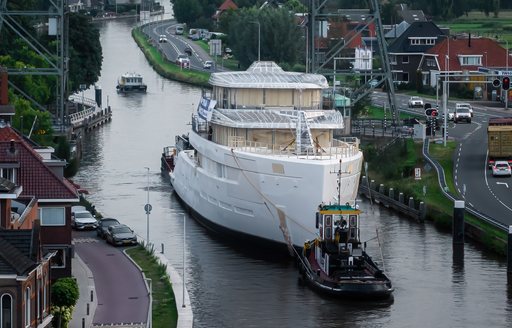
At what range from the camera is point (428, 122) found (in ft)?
417

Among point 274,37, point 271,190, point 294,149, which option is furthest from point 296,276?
point 274,37

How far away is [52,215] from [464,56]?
339 feet

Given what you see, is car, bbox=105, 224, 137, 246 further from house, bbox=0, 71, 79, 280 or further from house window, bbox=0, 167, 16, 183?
house window, bbox=0, 167, 16, 183

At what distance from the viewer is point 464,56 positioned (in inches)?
6624

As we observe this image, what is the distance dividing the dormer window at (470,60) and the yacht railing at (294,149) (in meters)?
74.3

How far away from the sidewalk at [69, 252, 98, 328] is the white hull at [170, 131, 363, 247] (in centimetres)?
1302

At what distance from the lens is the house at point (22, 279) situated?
50531 mm

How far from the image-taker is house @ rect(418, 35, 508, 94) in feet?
550


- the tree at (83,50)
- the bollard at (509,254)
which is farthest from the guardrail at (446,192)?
the tree at (83,50)

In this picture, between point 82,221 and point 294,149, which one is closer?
point 82,221

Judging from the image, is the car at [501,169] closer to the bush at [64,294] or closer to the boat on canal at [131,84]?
the bush at [64,294]

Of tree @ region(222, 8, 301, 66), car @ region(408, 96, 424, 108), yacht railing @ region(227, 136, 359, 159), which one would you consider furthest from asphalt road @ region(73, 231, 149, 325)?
tree @ region(222, 8, 301, 66)

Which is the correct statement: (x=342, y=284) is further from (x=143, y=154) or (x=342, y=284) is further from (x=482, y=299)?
(x=143, y=154)

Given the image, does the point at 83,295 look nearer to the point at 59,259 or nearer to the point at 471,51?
the point at 59,259
